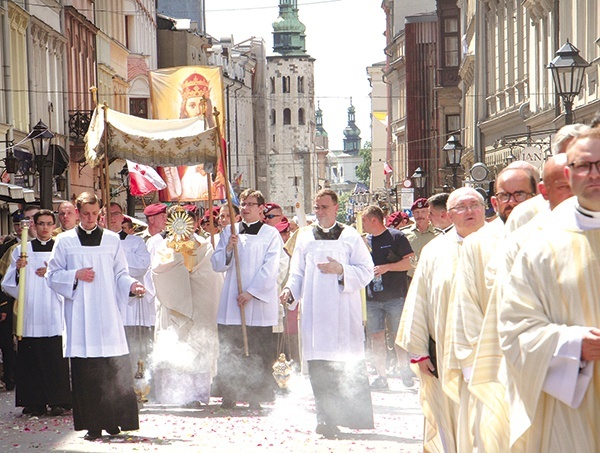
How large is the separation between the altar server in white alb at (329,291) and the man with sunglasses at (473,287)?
399cm

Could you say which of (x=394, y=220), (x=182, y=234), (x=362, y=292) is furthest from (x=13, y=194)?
(x=362, y=292)

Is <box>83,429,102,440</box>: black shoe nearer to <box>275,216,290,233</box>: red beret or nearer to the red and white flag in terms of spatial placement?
<box>275,216,290,233</box>: red beret

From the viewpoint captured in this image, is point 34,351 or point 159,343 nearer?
point 34,351

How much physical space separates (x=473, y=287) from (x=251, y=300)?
6.10 metres

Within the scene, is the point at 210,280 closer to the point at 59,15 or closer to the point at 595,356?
the point at 595,356

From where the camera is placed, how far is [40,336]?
13164 millimetres

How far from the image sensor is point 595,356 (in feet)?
17.5

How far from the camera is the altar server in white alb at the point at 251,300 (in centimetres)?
1327

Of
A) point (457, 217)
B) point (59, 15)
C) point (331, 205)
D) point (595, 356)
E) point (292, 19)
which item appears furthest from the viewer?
point (292, 19)

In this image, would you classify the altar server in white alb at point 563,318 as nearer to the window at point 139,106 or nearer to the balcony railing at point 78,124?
the balcony railing at point 78,124

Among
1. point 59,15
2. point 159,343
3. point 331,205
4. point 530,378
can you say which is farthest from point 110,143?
point 59,15

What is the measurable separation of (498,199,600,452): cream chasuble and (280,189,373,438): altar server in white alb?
20.0 feet

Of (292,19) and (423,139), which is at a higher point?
(292,19)

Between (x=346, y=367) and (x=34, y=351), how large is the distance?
3076mm
